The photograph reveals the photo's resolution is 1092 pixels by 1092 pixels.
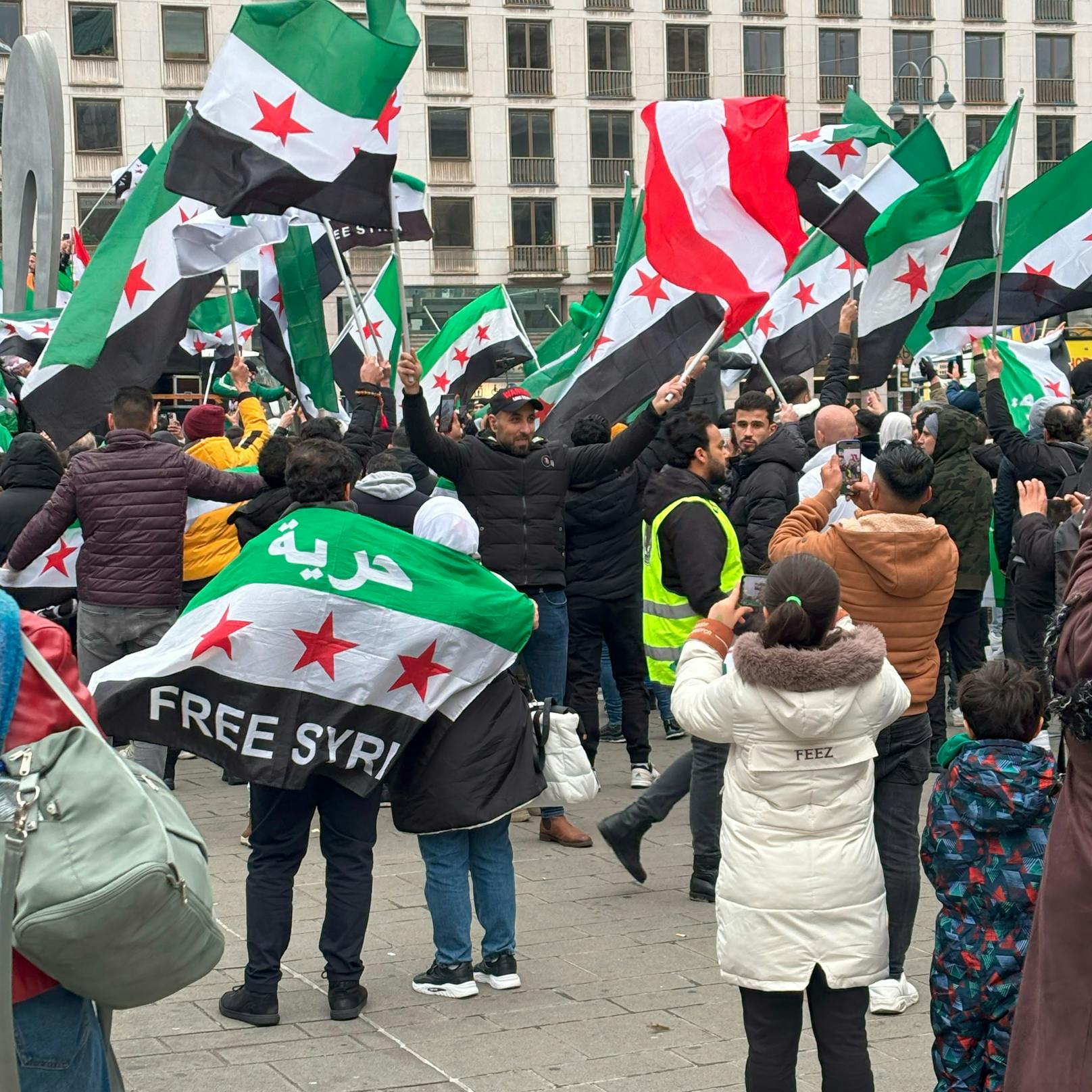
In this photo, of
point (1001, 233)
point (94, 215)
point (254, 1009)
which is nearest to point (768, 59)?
point (94, 215)

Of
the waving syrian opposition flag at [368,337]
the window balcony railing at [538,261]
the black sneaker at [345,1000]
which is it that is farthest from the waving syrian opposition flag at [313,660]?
the window balcony railing at [538,261]

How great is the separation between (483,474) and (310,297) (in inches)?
194

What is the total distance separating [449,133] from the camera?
55062 millimetres

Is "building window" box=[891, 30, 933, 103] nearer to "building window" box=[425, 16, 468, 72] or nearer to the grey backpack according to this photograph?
"building window" box=[425, 16, 468, 72]

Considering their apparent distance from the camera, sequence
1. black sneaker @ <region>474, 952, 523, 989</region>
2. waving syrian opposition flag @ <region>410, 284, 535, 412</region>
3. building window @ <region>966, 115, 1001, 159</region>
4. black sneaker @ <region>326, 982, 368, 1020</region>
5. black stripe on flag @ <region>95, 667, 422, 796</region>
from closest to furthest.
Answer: black stripe on flag @ <region>95, 667, 422, 796</region>
black sneaker @ <region>326, 982, 368, 1020</region>
black sneaker @ <region>474, 952, 523, 989</region>
waving syrian opposition flag @ <region>410, 284, 535, 412</region>
building window @ <region>966, 115, 1001, 159</region>

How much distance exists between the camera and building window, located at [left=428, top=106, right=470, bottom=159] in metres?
54.8

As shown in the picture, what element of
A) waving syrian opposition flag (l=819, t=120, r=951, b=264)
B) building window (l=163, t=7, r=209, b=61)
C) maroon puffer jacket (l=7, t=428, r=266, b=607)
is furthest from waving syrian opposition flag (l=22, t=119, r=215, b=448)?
building window (l=163, t=7, r=209, b=61)

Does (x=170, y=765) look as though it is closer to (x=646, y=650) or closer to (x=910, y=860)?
(x=646, y=650)

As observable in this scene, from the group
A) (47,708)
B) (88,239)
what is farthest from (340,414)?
(88,239)

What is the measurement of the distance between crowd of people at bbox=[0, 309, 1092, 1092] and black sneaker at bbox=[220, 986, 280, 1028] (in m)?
0.01

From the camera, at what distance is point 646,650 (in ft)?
26.6

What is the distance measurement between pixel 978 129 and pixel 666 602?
56.4 meters

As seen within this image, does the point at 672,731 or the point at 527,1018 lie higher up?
the point at 527,1018

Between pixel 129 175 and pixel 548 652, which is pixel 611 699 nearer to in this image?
pixel 548 652
